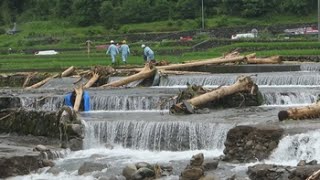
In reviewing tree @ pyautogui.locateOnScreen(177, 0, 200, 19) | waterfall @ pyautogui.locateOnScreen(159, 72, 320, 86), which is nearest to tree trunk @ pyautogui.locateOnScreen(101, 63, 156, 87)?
waterfall @ pyautogui.locateOnScreen(159, 72, 320, 86)

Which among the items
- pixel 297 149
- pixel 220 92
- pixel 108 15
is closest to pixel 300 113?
pixel 297 149

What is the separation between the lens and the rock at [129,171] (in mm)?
16016

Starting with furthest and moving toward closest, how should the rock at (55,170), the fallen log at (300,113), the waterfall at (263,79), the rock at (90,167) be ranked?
the waterfall at (263,79), the fallen log at (300,113), the rock at (55,170), the rock at (90,167)

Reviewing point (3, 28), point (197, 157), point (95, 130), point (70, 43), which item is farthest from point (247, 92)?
point (3, 28)

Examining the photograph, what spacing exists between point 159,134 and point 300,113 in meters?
3.90

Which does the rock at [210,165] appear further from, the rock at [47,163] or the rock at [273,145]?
the rock at [47,163]

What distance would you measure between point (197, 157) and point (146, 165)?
1.29 meters

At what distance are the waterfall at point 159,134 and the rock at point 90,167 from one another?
2413mm

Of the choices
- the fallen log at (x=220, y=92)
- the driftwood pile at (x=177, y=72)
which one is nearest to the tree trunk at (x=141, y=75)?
the driftwood pile at (x=177, y=72)

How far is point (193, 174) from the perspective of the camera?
1523 cm

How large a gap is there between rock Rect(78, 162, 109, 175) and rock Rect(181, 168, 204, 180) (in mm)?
2609

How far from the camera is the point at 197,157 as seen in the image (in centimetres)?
1602

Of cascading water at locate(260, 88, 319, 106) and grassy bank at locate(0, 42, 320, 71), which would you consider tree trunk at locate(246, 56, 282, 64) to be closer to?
grassy bank at locate(0, 42, 320, 71)

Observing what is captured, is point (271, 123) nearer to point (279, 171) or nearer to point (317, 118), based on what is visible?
point (317, 118)
